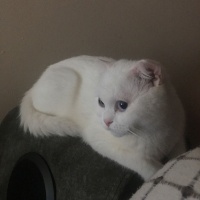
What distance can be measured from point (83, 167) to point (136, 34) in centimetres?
63

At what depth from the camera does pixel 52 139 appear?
1.06 m

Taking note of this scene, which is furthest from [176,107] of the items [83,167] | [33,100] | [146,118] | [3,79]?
[3,79]

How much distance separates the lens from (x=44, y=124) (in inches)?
41.6

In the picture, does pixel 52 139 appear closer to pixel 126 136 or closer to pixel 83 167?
pixel 83 167

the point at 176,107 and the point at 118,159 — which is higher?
the point at 176,107

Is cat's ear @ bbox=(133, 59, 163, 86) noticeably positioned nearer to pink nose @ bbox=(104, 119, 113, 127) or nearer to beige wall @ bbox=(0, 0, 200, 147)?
pink nose @ bbox=(104, 119, 113, 127)

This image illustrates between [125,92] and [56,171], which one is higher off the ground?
[125,92]

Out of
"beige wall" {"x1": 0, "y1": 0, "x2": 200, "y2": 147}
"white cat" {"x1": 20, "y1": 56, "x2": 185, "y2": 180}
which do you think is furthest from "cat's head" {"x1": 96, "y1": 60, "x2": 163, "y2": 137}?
"beige wall" {"x1": 0, "y1": 0, "x2": 200, "y2": 147}

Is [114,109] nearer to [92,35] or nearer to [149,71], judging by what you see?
[149,71]

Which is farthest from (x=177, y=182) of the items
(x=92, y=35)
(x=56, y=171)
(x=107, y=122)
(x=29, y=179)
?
(x=92, y=35)

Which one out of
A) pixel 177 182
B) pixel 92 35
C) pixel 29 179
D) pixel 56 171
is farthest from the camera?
pixel 92 35

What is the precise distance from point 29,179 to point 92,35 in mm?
571

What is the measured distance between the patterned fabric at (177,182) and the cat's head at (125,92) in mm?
131

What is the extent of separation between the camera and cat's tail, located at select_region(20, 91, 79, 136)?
3.39 feet
